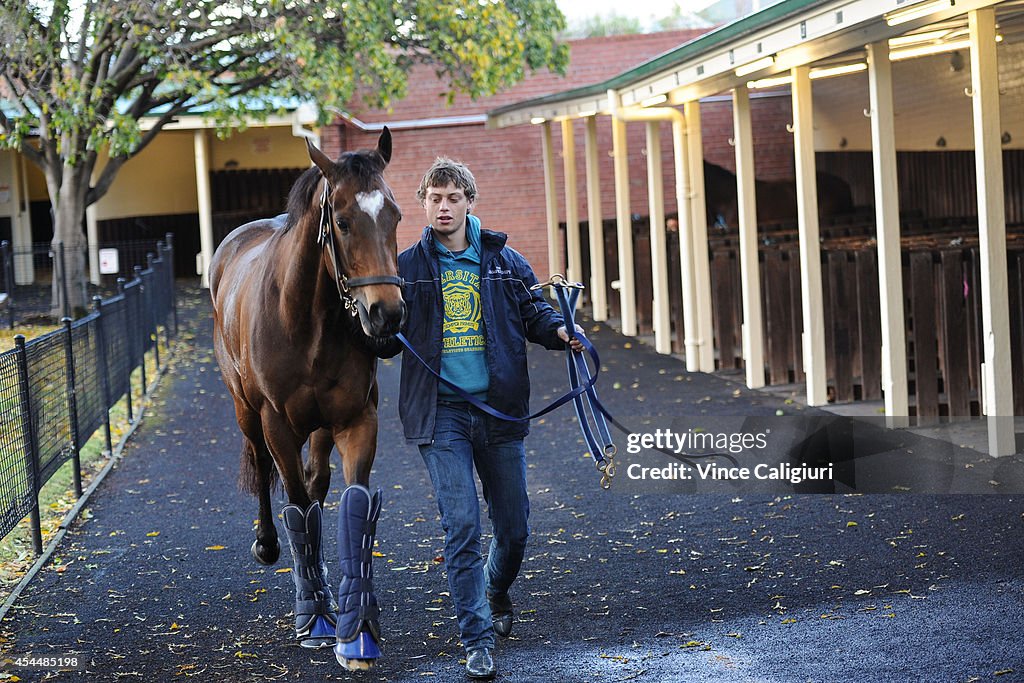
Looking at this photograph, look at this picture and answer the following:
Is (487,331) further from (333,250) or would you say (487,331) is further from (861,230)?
(861,230)

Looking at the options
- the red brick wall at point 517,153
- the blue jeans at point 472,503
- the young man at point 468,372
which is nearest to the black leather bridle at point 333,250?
the young man at point 468,372

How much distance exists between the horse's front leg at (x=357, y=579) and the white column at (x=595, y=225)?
12.3 meters

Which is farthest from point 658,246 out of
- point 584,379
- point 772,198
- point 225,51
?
point 584,379

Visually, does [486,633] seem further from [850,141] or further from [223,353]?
[850,141]

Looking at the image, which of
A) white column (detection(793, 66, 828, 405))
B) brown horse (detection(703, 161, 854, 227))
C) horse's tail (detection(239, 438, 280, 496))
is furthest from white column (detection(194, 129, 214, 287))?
horse's tail (detection(239, 438, 280, 496))

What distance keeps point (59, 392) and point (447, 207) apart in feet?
15.0

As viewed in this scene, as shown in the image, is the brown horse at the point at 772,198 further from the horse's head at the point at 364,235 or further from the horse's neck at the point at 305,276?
the horse's head at the point at 364,235

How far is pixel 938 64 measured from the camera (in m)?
15.1

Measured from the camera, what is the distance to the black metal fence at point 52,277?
18.2 m

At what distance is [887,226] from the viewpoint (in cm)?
896

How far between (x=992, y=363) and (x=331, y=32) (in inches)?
424

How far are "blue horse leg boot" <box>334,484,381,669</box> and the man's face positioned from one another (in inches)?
42.5

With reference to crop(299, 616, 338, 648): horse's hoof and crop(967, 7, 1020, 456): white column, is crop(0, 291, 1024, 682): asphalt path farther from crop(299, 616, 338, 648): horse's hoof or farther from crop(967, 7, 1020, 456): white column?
crop(967, 7, 1020, 456): white column

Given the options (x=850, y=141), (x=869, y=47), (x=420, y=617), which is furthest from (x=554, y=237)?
(x=420, y=617)
